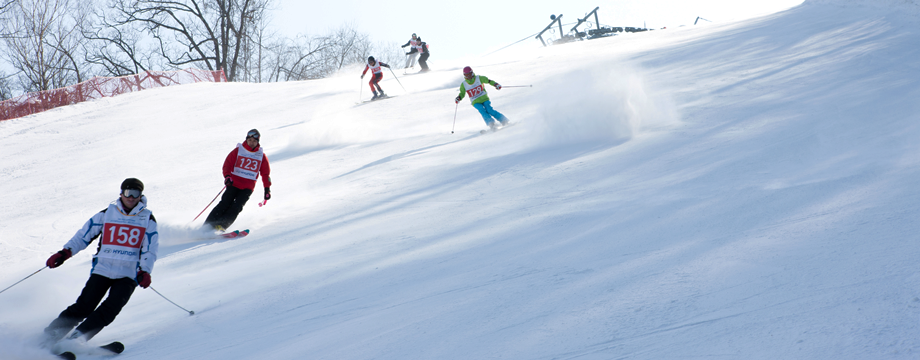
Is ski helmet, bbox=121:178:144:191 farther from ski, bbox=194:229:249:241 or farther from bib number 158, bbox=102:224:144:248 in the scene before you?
ski, bbox=194:229:249:241

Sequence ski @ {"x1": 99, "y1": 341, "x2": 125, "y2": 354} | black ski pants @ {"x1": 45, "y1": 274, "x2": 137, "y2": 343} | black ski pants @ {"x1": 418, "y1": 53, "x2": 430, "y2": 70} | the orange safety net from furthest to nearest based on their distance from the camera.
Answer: black ski pants @ {"x1": 418, "y1": 53, "x2": 430, "y2": 70} < the orange safety net < black ski pants @ {"x1": 45, "y1": 274, "x2": 137, "y2": 343} < ski @ {"x1": 99, "y1": 341, "x2": 125, "y2": 354}

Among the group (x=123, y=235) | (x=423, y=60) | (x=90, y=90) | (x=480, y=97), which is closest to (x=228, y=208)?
(x=123, y=235)

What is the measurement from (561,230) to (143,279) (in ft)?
10.5

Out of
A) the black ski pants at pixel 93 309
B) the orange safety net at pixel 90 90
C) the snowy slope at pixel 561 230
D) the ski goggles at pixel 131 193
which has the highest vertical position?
the orange safety net at pixel 90 90

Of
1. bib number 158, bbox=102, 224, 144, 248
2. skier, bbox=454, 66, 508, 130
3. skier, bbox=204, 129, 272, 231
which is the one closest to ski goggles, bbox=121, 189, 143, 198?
bib number 158, bbox=102, 224, 144, 248

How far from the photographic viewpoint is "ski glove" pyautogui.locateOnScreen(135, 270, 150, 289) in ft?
12.9

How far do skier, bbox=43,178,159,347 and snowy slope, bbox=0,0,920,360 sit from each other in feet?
0.84

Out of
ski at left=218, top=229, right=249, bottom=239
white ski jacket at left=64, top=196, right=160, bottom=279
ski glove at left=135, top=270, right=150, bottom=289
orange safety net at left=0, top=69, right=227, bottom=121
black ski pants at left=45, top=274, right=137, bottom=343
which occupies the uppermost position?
orange safety net at left=0, top=69, right=227, bottom=121

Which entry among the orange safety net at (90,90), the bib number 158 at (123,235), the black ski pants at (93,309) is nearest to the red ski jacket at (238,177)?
the bib number 158 at (123,235)

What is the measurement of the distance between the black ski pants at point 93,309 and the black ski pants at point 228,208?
8.50 ft

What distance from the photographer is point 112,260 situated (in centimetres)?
408

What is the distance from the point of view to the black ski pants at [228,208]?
6668mm

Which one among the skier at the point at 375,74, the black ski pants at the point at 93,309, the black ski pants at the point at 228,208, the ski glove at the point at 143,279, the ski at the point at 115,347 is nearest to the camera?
the ski at the point at 115,347

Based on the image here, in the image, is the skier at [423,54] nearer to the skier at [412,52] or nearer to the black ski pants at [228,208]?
the skier at [412,52]
